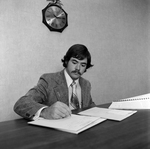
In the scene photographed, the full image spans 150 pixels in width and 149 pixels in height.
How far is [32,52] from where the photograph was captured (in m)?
2.00

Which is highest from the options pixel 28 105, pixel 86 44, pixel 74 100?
pixel 86 44

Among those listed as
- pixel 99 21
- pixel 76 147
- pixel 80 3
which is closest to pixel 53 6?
pixel 80 3

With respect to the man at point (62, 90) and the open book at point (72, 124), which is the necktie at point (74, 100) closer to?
the man at point (62, 90)

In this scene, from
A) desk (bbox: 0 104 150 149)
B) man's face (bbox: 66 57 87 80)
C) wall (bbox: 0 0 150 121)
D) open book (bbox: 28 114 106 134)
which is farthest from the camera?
wall (bbox: 0 0 150 121)

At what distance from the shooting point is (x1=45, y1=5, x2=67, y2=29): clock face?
82.3 inches

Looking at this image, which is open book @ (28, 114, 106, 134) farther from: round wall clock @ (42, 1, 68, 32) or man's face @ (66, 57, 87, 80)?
round wall clock @ (42, 1, 68, 32)

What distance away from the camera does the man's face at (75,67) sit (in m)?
1.63

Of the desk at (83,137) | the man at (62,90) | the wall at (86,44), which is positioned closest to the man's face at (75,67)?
the man at (62,90)

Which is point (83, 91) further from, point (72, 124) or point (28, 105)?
point (72, 124)

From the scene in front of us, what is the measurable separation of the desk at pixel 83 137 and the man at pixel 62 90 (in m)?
0.19

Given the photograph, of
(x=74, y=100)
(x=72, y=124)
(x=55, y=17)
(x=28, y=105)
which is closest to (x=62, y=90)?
(x=74, y=100)

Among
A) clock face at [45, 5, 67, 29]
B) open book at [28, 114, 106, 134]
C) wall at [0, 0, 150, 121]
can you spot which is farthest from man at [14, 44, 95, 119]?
clock face at [45, 5, 67, 29]

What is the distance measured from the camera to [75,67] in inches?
64.6

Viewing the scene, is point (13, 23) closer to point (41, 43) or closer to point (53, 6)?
point (41, 43)
